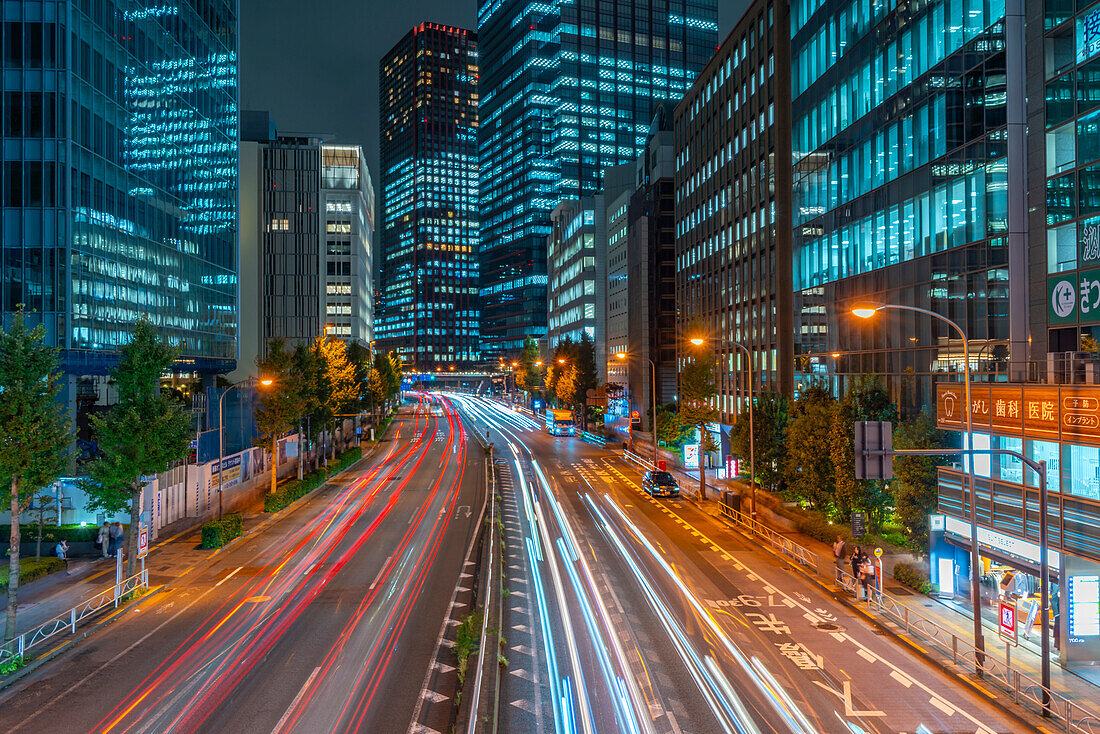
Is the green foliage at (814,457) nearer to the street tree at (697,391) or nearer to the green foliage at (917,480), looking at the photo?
the green foliage at (917,480)

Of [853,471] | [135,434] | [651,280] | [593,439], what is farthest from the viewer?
[651,280]

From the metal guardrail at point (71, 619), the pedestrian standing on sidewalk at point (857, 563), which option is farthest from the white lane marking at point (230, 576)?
the pedestrian standing on sidewalk at point (857, 563)

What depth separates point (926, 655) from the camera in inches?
760

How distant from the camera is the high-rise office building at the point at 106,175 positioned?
48219mm

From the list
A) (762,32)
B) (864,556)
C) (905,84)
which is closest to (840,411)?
(864,556)

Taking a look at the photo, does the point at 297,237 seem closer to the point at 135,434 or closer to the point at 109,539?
the point at 109,539

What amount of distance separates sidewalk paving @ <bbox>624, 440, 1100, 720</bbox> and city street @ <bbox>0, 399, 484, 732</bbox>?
1357 centimetres

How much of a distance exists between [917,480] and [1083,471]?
8.53 meters

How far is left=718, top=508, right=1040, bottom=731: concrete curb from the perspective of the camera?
51.8 feet

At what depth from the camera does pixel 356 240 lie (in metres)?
132

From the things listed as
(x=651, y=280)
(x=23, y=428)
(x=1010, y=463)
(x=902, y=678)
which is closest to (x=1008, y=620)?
(x=902, y=678)

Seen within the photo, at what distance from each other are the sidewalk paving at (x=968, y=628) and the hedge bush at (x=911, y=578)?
0.21m

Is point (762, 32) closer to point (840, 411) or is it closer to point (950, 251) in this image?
point (950, 251)

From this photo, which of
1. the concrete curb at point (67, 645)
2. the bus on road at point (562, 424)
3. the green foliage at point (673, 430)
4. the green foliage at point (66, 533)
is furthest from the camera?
the bus on road at point (562, 424)
